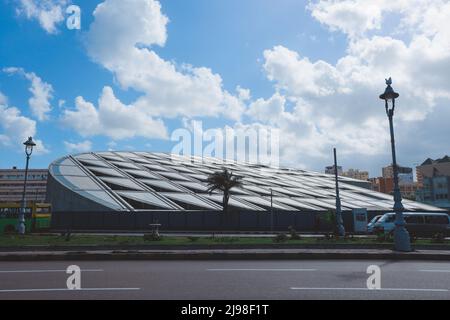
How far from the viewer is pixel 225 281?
28.8ft

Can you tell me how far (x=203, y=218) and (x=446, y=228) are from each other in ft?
66.1

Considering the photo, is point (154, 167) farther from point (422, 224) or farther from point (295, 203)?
point (422, 224)

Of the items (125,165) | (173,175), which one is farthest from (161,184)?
(125,165)

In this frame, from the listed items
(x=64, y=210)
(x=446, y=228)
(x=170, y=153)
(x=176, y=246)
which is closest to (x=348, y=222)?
(x=446, y=228)

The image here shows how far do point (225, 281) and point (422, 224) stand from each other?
79.0ft

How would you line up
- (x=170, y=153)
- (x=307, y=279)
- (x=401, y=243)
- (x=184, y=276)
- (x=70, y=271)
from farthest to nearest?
1. (x=170, y=153)
2. (x=401, y=243)
3. (x=70, y=271)
4. (x=184, y=276)
5. (x=307, y=279)

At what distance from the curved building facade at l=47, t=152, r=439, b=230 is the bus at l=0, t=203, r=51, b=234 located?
1271 millimetres

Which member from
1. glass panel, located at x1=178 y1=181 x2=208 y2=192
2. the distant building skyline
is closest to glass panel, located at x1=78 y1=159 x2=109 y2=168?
glass panel, located at x1=178 y1=181 x2=208 y2=192

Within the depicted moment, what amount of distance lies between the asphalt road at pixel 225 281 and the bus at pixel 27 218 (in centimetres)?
2178

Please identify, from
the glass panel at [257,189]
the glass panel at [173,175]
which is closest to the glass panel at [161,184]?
the glass panel at [173,175]

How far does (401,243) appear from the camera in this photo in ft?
49.6

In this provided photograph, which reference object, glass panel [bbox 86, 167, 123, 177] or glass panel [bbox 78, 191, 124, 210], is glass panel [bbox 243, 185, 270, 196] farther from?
glass panel [bbox 78, 191, 124, 210]

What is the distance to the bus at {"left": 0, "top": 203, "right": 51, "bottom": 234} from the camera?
3161 cm
